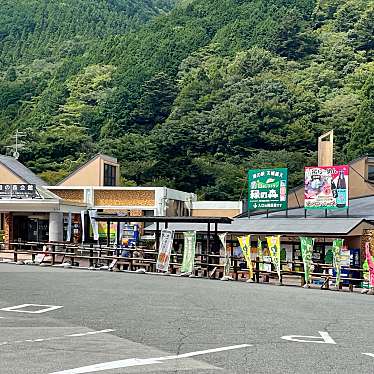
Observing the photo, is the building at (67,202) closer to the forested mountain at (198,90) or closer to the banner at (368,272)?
the forested mountain at (198,90)

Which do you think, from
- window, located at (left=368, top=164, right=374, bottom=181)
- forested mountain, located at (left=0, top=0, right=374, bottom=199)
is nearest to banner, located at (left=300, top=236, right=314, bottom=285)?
window, located at (left=368, top=164, right=374, bottom=181)

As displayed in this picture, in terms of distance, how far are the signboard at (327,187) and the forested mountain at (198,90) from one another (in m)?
28.9

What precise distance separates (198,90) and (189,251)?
2273 inches

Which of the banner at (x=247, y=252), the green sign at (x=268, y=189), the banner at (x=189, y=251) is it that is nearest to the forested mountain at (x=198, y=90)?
the green sign at (x=268, y=189)

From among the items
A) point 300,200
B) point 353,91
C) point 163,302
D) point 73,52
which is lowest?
point 163,302

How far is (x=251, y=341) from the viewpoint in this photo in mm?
9438

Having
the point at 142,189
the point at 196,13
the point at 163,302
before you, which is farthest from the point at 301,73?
the point at 163,302

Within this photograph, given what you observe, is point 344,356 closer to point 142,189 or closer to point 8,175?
point 142,189

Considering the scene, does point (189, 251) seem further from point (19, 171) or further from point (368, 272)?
point (19, 171)

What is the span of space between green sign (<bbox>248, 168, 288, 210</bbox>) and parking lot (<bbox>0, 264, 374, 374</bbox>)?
40.3 ft

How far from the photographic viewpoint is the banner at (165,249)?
2381 cm

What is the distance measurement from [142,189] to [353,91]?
4086cm

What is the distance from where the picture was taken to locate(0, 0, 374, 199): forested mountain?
203 ft

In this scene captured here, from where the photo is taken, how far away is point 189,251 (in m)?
23.4
